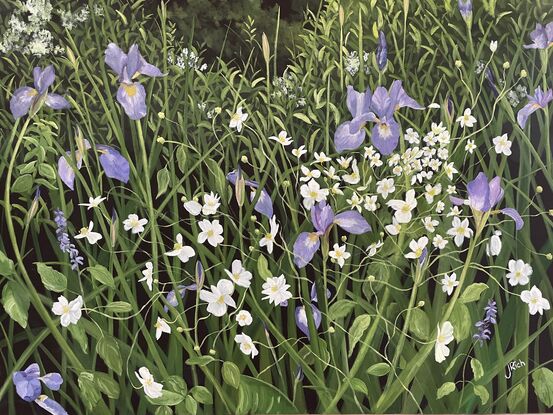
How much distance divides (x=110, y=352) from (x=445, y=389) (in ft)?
2.17

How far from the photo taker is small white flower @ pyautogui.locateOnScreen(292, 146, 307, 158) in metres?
1.14

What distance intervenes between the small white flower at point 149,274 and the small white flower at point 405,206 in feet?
1.57

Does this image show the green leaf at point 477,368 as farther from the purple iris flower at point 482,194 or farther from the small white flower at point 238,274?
the small white flower at point 238,274

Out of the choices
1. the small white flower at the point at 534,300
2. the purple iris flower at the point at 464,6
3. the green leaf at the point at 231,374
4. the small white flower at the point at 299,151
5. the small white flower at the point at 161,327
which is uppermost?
the purple iris flower at the point at 464,6

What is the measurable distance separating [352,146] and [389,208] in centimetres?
14

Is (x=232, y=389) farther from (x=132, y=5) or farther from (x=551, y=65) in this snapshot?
(x=551, y=65)

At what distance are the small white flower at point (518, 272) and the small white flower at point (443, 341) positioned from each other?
0.16m

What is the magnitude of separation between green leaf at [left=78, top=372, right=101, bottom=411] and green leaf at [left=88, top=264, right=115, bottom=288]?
18 centimetres

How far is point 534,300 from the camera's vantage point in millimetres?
1178

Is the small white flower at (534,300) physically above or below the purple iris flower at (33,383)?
above

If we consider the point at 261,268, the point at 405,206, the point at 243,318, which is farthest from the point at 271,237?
the point at 405,206

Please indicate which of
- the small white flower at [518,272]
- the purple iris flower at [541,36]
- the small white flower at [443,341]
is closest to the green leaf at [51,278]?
the small white flower at [443,341]

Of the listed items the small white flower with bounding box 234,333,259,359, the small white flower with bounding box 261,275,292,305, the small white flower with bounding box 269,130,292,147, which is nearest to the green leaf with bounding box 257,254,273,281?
the small white flower with bounding box 261,275,292,305

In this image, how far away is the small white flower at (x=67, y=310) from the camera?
1.12m
